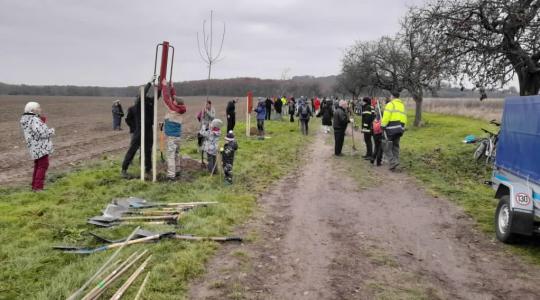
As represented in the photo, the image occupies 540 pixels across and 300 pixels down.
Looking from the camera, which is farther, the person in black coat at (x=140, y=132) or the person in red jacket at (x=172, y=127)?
the person in black coat at (x=140, y=132)

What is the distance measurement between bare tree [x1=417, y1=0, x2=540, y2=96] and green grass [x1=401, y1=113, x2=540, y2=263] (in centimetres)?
273

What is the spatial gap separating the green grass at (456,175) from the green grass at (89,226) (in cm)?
401

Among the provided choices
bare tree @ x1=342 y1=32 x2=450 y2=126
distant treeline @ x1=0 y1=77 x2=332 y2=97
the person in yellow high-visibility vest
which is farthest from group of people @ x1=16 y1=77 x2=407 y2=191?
distant treeline @ x1=0 y1=77 x2=332 y2=97

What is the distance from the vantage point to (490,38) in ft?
40.4

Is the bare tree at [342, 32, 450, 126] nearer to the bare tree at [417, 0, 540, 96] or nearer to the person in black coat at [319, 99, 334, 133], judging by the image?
the person in black coat at [319, 99, 334, 133]

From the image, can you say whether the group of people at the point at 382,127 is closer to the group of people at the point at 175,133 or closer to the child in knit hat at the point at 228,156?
the group of people at the point at 175,133

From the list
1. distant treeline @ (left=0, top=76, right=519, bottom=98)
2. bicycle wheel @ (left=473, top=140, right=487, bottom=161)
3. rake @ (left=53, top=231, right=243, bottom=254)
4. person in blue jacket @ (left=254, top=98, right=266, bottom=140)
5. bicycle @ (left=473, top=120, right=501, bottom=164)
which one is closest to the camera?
rake @ (left=53, top=231, right=243, bottom=254)

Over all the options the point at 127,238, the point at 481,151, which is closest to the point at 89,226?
the point at 127,238

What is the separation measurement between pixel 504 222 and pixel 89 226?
6264 millimetres

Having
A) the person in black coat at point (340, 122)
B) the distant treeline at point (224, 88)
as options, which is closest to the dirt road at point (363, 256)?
the person in black coat at point (340, 122)

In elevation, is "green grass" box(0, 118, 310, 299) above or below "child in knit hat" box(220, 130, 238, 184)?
below

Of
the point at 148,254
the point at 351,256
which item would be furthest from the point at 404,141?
the point at 148,254

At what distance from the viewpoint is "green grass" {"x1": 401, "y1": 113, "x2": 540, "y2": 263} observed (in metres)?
7.60

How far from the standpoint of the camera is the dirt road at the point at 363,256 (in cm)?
468
